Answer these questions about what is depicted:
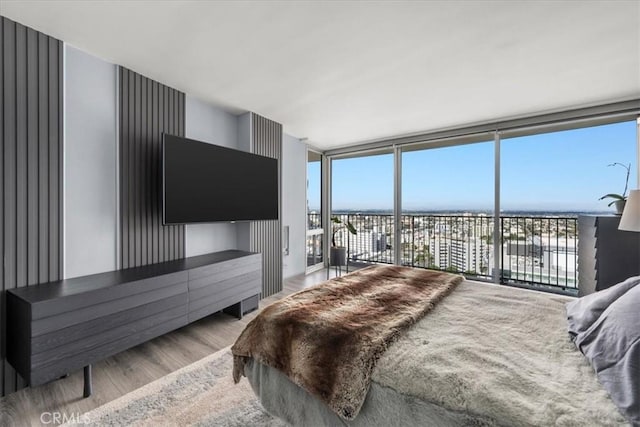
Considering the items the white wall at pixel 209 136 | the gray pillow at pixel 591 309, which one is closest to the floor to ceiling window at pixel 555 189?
the gray pillow at pixel 591 309

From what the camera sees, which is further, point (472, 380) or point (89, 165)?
point (89, 165)

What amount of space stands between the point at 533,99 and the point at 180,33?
343cm

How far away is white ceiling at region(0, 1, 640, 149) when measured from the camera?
5.41ft

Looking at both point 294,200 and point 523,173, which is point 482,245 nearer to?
point 523,173

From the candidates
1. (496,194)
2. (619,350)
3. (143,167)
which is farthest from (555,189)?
(143,167)

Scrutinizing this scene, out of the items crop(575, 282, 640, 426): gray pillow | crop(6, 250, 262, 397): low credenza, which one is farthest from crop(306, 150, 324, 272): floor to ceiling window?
crop(575, 282, 640, 426): gray pillow

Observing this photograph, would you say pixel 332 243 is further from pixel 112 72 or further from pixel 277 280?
pixel 112 72

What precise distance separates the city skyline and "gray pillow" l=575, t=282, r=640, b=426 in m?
2.91

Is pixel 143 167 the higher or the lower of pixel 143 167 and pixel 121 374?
the higher

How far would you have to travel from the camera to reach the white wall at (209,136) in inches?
115

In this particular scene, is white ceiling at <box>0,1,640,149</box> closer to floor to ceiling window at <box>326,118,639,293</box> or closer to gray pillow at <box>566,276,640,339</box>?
floor to ceiling window at <box>326,118,639,293</box>

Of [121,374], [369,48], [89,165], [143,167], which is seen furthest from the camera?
[143,167]

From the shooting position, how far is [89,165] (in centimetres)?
216

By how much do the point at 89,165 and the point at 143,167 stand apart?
39 cm
